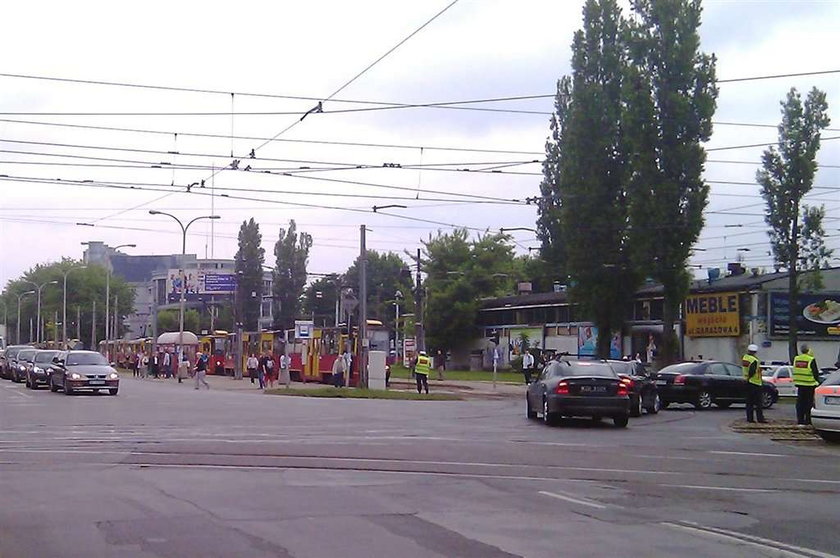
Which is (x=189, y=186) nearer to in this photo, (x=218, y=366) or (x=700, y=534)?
(x=700, y=534)

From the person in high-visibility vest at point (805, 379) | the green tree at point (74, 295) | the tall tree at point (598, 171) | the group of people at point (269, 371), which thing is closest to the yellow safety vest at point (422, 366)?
the group of people at point (269, 371)

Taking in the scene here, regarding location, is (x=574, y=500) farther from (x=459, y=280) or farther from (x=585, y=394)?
(x=459, y=280)

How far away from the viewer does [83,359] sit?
127 ft

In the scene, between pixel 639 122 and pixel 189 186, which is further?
pixel 639 122

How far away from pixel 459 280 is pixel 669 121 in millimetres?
35390

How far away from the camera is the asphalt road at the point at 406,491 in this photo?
9.15 meters

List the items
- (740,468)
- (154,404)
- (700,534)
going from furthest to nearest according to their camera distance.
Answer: (154,404) < (740,468) < (700,534)

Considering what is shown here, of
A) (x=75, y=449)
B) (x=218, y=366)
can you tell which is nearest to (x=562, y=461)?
(x=75, y=449)

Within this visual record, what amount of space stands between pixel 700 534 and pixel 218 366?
2509 inches

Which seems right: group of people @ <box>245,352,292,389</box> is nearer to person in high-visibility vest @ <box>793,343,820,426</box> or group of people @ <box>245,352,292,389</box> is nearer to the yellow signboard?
the yellow signboard

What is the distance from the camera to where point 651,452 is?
17641mm

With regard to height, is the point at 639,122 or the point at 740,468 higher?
the point at 639,122

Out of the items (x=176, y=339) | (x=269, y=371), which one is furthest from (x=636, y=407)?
(x=176, y=339)

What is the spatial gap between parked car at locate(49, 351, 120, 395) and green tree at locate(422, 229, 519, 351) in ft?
140
